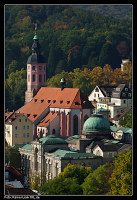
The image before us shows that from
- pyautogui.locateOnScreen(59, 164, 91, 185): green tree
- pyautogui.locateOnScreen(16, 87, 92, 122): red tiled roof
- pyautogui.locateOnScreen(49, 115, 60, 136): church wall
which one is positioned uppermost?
pyautogui.locateOnScreen(16, 87, 92, 122): red tiled roof

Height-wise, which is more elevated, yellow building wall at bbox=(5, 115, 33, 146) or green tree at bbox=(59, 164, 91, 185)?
yellow building wall at bbox=(5, 115, 33, 146)

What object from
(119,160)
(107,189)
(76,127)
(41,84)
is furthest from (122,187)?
(41,84)

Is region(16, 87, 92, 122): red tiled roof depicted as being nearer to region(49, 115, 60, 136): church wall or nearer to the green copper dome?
region(49, 115, 60, 136): church wall

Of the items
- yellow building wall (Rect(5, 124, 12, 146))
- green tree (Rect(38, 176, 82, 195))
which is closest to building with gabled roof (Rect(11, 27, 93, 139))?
yellow building wall (Rect(5, 124, 12, 146))

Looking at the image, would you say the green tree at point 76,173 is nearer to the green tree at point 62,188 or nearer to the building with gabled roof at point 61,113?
the green tree at point 62,188

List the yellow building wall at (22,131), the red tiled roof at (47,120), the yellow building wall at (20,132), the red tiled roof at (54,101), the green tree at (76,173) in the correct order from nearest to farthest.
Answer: the green tree at (76,173)
the yellow building wall at (20,132)
the yellow building wall at (22,131)
the red tiled roof at (54,101)
the red tiled roof at (47,120)

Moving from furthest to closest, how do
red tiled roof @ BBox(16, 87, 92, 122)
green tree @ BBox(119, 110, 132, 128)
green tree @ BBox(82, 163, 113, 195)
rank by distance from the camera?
red tiled roof @ BBox(16, 87, 92, 122)
green tree @ BBox(119, 110, 132, 128)
green tree @ BBox(82, 163, 113, 195)

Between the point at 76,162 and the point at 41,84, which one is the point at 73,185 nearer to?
the point at 76,162

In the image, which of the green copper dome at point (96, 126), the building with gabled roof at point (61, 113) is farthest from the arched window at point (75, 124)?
the green copper dome at point (96, 126)
